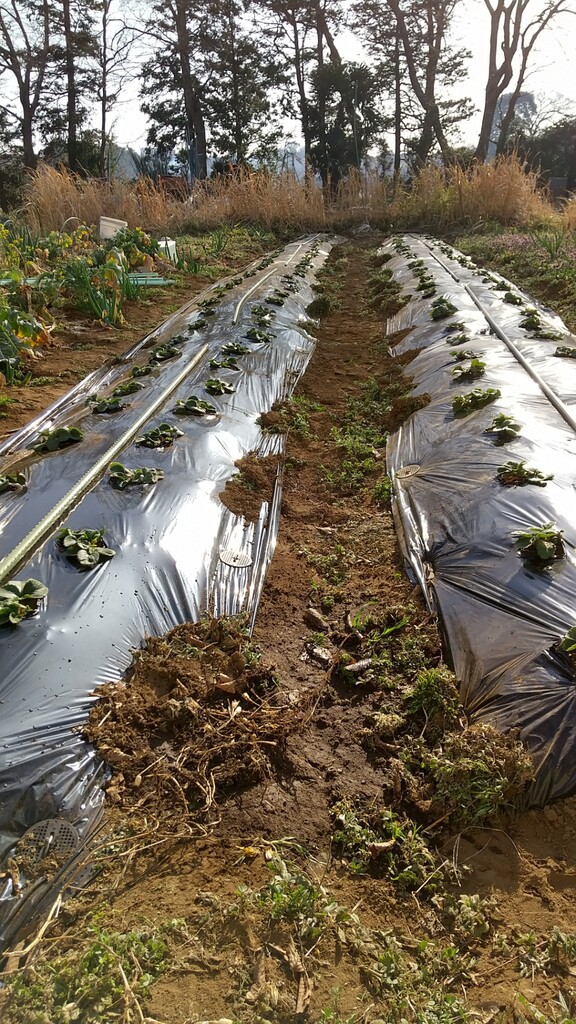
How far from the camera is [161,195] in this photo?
12711 millimetres

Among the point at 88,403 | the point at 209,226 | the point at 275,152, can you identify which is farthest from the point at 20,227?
the point at 275,152

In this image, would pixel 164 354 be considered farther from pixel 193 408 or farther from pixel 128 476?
pixel 128 476

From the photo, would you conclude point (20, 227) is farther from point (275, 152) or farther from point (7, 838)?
point (275, 152)

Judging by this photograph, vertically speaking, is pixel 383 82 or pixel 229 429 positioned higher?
pixel 383 82

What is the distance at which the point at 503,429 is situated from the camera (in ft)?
11.3

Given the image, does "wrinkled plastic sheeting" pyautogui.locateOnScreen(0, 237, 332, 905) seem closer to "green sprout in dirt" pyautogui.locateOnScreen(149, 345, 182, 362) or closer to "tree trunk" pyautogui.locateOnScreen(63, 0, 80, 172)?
"green sprout in dirt" pyautogui.locateOnScreen(149, 345, 182, 362)

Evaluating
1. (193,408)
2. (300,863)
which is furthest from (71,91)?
(300,863)

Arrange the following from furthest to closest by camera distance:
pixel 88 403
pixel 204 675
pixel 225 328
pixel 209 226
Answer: pixel 209 226
pixel 225 328
pixel 88 403
pixel 204 675

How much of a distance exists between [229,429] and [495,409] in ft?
6.07

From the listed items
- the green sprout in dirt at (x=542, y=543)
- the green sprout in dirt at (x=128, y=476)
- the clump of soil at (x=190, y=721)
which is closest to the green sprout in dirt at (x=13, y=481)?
the green sprout in dirt at (x=128, y=476)

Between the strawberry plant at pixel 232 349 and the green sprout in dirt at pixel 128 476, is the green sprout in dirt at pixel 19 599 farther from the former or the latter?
the strawberry plant at pixel 232 349

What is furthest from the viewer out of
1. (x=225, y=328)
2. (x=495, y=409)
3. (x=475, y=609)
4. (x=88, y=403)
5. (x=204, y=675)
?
(x=225, y=328)

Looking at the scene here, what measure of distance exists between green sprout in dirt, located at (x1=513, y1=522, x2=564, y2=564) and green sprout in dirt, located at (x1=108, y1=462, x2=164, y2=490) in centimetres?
194

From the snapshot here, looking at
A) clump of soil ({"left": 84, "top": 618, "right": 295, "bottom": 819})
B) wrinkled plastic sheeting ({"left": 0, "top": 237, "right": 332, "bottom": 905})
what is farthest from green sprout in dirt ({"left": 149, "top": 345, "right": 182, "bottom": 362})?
clump of soil ({"left": 84, "top": 618, "right": 295, "bottom": 819})
